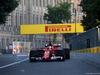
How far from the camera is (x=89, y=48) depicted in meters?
33.3

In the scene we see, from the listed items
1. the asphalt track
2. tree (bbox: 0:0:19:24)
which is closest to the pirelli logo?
the asphalt track

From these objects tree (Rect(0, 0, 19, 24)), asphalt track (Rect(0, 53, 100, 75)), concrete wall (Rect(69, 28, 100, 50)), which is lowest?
asphalt track (Rect(0, 53, 100, 75))

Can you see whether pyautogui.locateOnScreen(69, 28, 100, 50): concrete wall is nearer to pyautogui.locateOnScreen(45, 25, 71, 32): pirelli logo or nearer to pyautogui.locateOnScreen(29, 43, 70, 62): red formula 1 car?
pyautogui.locateOnScreen(29, 43, 70, 62): red formula 1 car

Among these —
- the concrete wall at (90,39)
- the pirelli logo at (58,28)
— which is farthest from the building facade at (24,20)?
the concrete wall at (90,39)

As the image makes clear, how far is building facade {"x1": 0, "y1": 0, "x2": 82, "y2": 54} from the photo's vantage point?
2375 inches

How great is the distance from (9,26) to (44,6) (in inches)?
829

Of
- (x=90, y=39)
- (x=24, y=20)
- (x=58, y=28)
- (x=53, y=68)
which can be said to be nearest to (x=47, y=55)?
(x=53, y=68)

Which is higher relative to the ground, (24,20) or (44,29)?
(24,20)

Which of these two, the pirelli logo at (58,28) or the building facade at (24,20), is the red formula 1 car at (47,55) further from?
the pirelli logo at (58,28)

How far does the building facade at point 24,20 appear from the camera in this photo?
60.3 metres

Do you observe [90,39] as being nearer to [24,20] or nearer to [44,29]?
[44,29]

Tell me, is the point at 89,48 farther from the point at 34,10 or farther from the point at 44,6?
the point at 44,6

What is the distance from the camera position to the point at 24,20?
72.1 m

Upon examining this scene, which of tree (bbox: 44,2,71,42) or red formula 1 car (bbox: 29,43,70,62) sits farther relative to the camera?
tree (bbox: 44,2,71,42)
